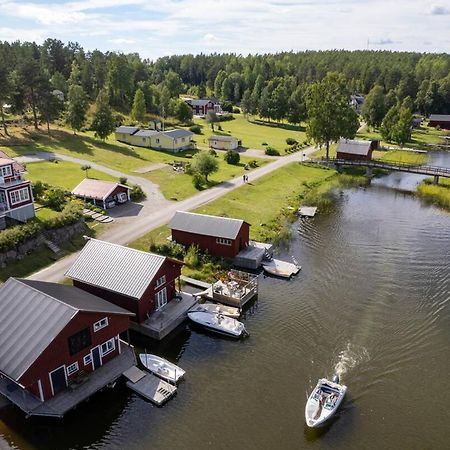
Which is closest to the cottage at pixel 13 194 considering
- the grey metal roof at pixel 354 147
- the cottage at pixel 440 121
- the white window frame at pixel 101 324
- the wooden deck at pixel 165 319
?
the wooden deck at pixel 165 319

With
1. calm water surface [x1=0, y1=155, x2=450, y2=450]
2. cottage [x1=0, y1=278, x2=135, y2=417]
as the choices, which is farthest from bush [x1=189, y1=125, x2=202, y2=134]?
cottage [x1=0, y1=278, x2=135, y2=417]

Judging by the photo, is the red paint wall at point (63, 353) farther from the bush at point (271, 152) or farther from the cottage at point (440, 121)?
the cottage at point (440, 121)

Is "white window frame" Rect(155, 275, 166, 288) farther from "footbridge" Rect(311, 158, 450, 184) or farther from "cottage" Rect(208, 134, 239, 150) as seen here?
"cottage" Rect(208, 134, 239, 150)

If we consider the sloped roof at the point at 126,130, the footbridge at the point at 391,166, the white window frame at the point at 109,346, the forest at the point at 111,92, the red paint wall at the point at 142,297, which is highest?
the forest at the point at 111,92

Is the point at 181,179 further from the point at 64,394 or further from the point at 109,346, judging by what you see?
the point at 64,394

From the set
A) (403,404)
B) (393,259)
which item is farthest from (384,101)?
(403,404)

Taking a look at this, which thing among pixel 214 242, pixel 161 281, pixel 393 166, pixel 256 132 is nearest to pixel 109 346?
pixel 161 281

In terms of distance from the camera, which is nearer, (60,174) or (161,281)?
(161,281)
